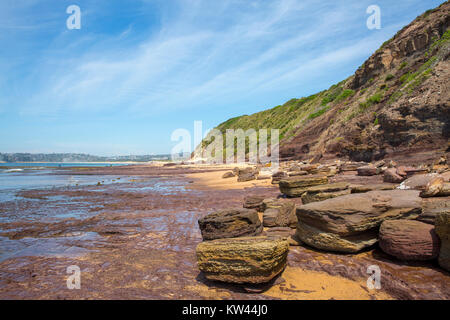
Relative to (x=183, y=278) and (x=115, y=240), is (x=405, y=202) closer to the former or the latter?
(x=183, y=278)

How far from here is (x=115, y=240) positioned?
691 centimetres

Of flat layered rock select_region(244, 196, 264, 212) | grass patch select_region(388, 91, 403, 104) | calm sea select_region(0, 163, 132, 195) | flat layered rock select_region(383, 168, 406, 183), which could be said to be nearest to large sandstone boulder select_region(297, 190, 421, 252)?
Answer: flat layered rock select_region(244, 196, 264, 212)

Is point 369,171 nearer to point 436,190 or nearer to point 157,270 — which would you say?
point 436,190

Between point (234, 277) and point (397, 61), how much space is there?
29105 mm

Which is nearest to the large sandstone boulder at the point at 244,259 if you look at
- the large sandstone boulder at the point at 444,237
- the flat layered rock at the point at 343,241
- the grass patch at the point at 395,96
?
the flat layered rock at the point at 343,241

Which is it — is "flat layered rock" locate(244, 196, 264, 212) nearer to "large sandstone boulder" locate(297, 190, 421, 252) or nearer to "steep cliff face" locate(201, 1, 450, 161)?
"large sandstone boulder" locate(297, 190, 421, 252)

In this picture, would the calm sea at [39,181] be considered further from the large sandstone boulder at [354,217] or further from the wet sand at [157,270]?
the large sandstone boulder at [354,217]

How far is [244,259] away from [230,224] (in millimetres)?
1758

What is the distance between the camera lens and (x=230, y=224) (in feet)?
18.5

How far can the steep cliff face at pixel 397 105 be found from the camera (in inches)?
589

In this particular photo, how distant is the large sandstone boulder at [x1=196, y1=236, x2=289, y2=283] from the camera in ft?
12.6

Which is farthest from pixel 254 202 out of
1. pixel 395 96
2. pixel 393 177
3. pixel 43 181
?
pixel 43 181

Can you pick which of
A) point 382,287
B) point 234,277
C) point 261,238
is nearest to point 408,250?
point 382,287

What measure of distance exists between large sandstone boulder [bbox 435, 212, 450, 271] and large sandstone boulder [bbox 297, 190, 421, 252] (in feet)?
2.86
